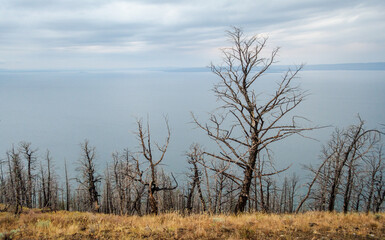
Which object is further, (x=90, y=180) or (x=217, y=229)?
(x=90, y=180)

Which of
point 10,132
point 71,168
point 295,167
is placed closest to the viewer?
point 295,167

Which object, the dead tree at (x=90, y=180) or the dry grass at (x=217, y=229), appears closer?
the dry grass at (x=217, y=229)

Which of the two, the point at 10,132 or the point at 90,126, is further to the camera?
the point at 90,126

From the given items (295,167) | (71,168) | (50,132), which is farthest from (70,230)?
(50,132)

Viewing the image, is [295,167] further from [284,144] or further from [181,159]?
[181,159]

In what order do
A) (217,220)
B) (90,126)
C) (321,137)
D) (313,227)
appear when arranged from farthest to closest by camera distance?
1. (90,126)
2. (321,137)
3. (217,220)
4. (313,227)

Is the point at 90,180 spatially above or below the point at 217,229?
below

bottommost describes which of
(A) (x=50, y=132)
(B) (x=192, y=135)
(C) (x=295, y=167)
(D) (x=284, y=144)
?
(C) (x=295, y=167)

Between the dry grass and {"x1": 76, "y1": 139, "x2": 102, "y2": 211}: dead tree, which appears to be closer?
the dry grass

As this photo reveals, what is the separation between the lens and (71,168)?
216 feet

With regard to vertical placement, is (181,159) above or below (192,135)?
below

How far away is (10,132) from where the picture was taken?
10025 cm

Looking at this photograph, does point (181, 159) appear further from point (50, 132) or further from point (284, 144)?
point (50, 132)

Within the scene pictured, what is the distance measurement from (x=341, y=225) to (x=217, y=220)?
10.5 ft
